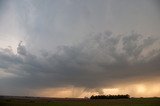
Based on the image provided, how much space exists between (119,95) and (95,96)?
14795 mm

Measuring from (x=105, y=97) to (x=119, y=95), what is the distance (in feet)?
37.9

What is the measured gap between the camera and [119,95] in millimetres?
171750

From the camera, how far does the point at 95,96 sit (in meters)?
168

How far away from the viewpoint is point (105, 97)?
164 m

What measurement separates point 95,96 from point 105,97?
629 cm
